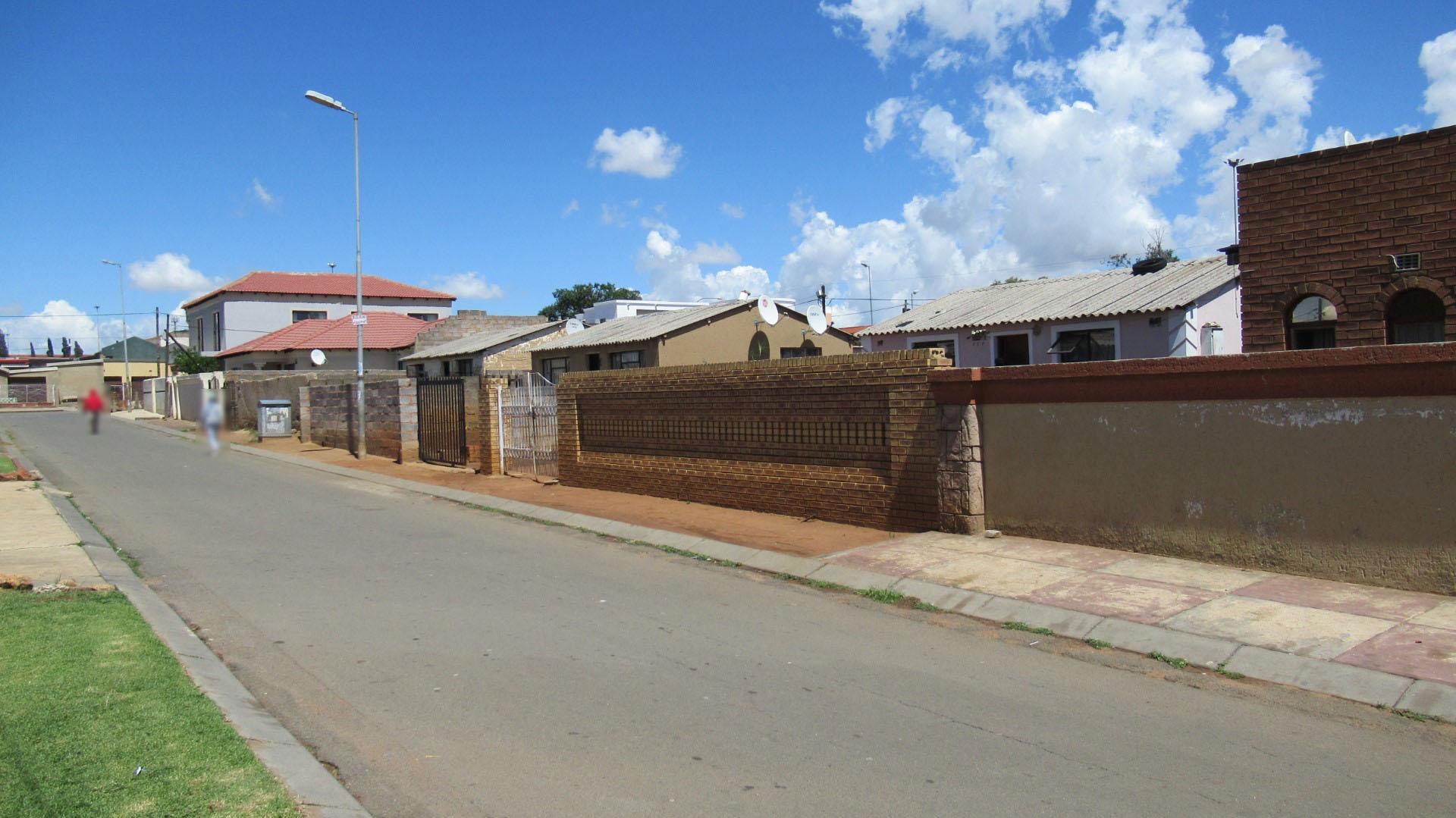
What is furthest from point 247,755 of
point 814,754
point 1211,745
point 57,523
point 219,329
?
point 57,523

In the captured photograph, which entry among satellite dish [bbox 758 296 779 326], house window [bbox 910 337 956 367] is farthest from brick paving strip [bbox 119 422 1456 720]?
satellite dish [bbox 758 296 779 326]

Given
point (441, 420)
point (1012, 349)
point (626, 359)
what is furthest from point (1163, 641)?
point (626, 359)

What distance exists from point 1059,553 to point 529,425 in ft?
39.0

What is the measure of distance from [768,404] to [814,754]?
8.89 m

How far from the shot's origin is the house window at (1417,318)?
41.4 feet

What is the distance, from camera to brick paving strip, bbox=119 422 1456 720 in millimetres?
6719

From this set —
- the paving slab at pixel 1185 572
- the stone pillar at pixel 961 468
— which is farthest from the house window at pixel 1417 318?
the stone pillar at pixel 961 468

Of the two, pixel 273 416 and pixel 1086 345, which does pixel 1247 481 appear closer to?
pixel 273 416

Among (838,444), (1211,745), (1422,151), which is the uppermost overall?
(1422,151)

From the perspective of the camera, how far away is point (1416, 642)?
23.2ft

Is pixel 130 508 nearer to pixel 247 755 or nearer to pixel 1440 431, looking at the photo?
pixel 247 755

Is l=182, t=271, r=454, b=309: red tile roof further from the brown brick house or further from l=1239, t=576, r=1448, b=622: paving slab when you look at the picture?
the brown brick house

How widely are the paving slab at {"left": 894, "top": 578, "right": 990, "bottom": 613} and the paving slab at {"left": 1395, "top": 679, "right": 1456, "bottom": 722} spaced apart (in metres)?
3.38

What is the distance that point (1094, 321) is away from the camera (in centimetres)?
2127
